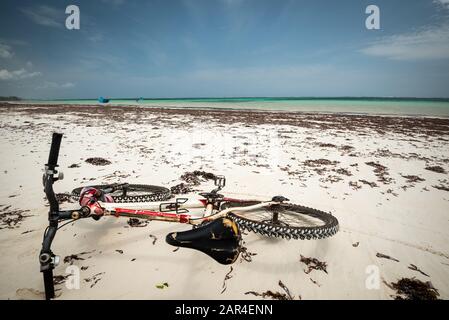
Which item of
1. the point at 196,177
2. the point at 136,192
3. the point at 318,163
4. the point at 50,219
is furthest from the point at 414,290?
the point at 318,163

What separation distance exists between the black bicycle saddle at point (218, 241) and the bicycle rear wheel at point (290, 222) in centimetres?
32

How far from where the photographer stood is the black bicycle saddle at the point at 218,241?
228cm

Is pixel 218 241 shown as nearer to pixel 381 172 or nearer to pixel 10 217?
pixel 10 217

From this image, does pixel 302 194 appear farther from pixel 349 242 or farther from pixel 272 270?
pixel 272 270

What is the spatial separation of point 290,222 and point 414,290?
1.89 metres

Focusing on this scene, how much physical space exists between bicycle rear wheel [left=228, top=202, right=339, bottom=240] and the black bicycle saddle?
0.32m

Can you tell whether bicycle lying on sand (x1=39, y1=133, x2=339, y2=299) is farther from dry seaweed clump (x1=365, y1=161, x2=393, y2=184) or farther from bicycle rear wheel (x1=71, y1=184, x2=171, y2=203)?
dry seaweed clump (x1=365, y1=161, x2=393, y2=184)

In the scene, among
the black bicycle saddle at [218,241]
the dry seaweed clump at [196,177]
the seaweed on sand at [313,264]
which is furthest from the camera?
the dry seaweed clump at [196,177]

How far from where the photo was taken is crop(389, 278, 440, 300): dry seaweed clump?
2869mm

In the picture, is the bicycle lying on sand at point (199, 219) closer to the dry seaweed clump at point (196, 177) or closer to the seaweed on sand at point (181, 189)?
the seaweed on sand at point (181, 189)

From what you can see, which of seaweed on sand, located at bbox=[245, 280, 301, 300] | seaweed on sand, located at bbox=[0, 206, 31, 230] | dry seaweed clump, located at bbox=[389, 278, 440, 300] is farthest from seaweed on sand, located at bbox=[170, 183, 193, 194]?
dry seaweed clump, located at bbox=[389, 278, 440, 300]

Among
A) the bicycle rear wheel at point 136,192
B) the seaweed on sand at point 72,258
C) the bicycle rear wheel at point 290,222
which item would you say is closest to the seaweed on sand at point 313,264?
the bicycle rear wheel at point 290,222

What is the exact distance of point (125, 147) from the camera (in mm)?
11023
